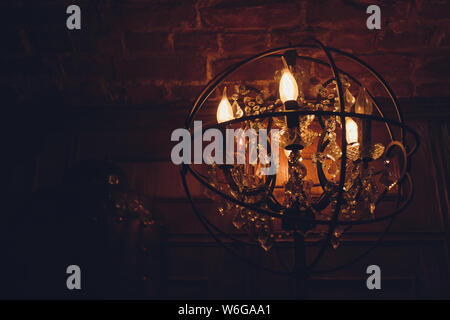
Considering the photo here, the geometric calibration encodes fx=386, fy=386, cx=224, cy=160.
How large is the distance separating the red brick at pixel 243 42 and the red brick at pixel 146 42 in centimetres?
29

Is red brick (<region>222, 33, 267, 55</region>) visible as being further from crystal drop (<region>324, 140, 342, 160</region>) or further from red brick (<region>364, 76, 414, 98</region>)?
crystal drop (<region>324, 140, 342, 160</region>)

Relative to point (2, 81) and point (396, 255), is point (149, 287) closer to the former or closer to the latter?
point (396, 255)

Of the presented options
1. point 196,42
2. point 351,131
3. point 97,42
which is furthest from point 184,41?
point 351,131

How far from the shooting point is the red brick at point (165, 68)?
6.33 ft

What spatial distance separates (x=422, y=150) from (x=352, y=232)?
61cm

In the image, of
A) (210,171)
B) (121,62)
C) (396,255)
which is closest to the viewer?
(210,171)

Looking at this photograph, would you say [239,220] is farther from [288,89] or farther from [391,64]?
[391,64]

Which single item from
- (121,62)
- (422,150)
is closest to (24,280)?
(121,62)

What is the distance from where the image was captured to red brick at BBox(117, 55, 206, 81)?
1.93 metres

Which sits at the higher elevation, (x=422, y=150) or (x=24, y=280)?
(x=422, y=150)

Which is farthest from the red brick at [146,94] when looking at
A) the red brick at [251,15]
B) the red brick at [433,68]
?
the red brick at [433,68]
